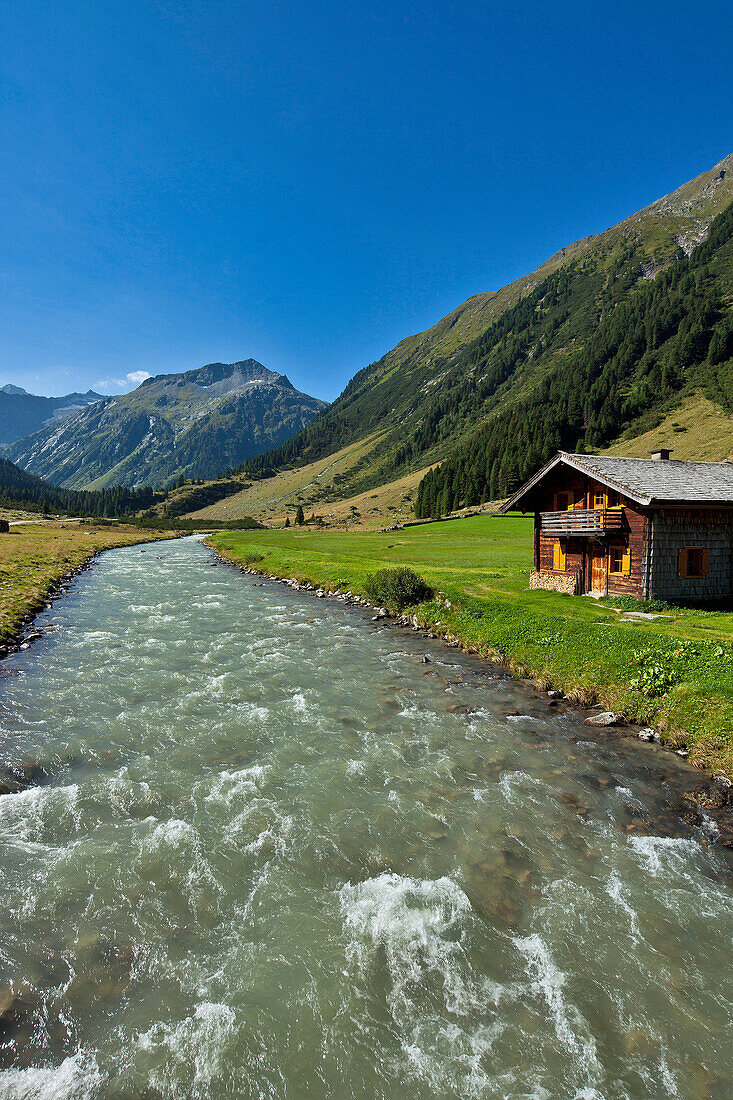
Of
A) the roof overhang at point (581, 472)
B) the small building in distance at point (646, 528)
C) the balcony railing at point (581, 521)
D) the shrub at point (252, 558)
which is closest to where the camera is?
the roof overhang at point (581, 472)

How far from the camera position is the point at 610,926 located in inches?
309

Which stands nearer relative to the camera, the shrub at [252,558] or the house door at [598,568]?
the house door at [598,568]

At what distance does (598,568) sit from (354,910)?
1091 inches

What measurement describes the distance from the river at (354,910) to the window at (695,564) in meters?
17.4

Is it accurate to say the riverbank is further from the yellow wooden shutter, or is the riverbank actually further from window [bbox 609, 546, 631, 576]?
the yellow wooden shutter

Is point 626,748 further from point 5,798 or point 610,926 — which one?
point 5,798

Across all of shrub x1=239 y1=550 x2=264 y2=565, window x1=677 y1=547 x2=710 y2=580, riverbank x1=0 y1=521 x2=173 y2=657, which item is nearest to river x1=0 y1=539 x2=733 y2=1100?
riverbank x1=0 y1=521 x2=173 y2=657

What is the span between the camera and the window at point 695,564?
2720 centimetres

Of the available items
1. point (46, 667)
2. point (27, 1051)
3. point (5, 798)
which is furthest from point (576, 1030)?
point (46, 667)

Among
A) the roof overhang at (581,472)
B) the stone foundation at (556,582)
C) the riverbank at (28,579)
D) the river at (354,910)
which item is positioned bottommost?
the river at (354,910)

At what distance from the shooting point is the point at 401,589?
31406mm

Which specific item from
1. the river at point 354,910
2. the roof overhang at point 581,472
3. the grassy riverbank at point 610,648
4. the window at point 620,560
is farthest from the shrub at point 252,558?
the river at point 354,910

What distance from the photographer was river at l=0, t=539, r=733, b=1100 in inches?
231

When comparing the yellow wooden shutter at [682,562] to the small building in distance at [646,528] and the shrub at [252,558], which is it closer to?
the small building in distance at [646,528]
